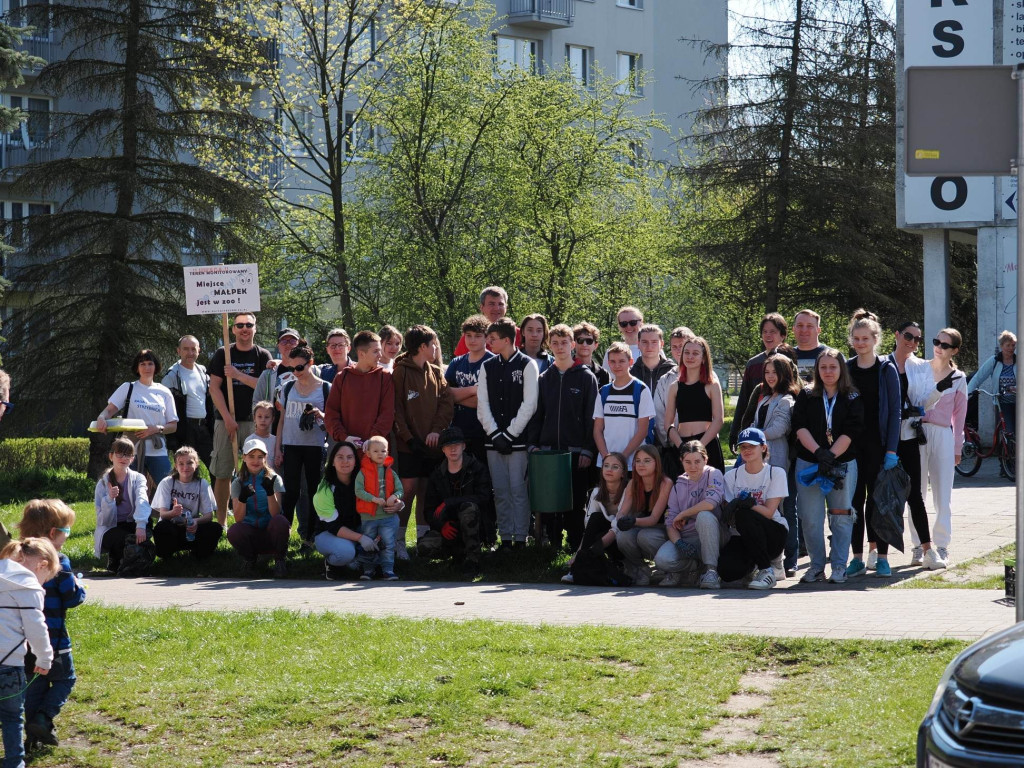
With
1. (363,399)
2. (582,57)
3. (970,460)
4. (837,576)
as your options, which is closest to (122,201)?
(363,399)

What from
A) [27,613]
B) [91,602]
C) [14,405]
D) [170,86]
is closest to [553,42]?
[170,86]

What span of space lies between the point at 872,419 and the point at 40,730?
7.11 m

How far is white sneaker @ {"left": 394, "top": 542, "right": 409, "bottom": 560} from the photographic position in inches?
478

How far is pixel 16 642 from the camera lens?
20.6 feet

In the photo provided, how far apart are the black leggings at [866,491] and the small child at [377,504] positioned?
408 cm

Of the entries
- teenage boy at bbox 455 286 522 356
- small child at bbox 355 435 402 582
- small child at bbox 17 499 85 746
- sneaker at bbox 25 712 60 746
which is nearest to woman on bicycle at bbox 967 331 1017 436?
teenage boy at bbox 455 286 522 356

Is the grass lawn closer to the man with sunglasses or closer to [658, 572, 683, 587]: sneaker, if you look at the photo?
[658, 572, 683, 587]: sneaker

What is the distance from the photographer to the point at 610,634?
26.9ft

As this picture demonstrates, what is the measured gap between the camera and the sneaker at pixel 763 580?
408 inches

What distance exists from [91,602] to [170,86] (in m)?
14.7

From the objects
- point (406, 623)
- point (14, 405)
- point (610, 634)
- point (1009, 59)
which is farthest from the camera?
point (14, 405)

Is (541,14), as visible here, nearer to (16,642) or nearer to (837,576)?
(837,576)

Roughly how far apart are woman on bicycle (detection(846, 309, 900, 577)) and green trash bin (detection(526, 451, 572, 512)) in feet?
8.43

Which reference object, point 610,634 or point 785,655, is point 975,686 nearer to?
point 785,655
